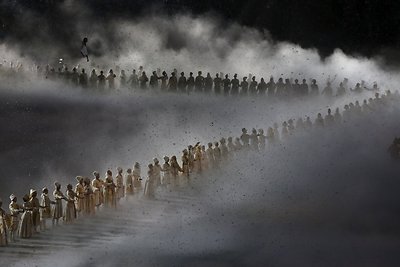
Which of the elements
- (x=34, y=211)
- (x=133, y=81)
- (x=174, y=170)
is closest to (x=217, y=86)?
(x=133, y=81)

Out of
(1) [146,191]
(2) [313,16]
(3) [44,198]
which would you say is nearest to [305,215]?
(1) [146,191]

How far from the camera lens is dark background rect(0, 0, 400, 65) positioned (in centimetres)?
3700

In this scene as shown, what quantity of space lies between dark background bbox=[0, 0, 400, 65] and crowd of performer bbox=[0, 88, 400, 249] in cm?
1212

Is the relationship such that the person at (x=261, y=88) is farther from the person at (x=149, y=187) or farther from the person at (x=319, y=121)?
the person at (x=149, y=187)

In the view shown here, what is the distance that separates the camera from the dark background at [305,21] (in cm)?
3700

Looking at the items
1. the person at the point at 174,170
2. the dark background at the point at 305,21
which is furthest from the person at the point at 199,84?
the dark background at the point at 305,21

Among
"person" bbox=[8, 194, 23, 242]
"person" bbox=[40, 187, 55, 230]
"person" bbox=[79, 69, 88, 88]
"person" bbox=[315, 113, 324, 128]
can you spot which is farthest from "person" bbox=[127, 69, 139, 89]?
"person" bbox=[8, 194, 23, 242]

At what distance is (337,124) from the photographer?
2508 cm

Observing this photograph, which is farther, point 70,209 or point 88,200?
point 88,200

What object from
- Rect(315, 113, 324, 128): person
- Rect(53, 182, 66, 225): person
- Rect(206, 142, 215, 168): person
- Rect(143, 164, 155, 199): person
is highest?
Rect(315, 113, 324, 128): person

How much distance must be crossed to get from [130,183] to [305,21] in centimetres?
2104

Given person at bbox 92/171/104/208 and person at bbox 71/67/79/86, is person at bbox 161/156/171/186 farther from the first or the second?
person at bbox 71/67/79/86

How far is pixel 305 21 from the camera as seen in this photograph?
37250 millimetres

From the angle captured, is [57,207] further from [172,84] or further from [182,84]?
[182,84]
